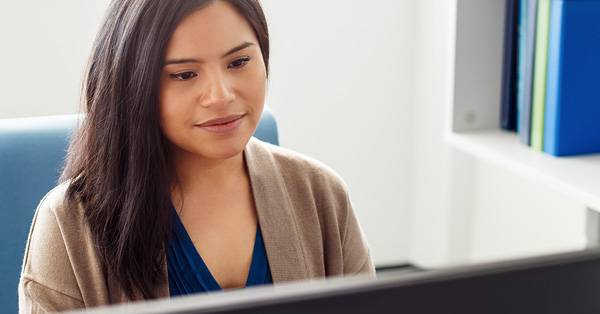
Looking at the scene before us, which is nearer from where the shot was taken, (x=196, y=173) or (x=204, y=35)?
(x=204, y=35)

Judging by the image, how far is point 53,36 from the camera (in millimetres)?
2627

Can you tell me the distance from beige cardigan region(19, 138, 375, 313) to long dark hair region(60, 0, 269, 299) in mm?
23

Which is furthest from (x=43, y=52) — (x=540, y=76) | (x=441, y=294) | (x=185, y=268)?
(x=441, y=294)

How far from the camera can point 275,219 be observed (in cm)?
138

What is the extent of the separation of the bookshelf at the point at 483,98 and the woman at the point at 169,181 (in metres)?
0.28

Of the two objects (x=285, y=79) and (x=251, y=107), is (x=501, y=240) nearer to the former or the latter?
(x=285, y=79)

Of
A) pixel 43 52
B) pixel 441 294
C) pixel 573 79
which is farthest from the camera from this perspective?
pixel 43 52

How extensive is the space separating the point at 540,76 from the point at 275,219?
0.46 metres

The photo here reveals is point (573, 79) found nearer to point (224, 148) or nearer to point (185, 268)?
point (224, 148)

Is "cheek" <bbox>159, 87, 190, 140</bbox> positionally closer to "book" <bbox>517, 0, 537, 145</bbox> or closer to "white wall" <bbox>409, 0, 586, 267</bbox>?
"book" <bbox>517, 0, 537, 145</bbox>

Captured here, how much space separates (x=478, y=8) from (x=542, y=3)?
15cm

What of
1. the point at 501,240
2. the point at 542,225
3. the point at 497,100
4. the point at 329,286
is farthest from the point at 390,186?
the point at 329,286

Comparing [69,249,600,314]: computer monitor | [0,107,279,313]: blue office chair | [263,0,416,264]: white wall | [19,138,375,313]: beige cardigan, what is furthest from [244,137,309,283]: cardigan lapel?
[263,0,416,264]: white wall

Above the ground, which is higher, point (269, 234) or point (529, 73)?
point (529, 73)
